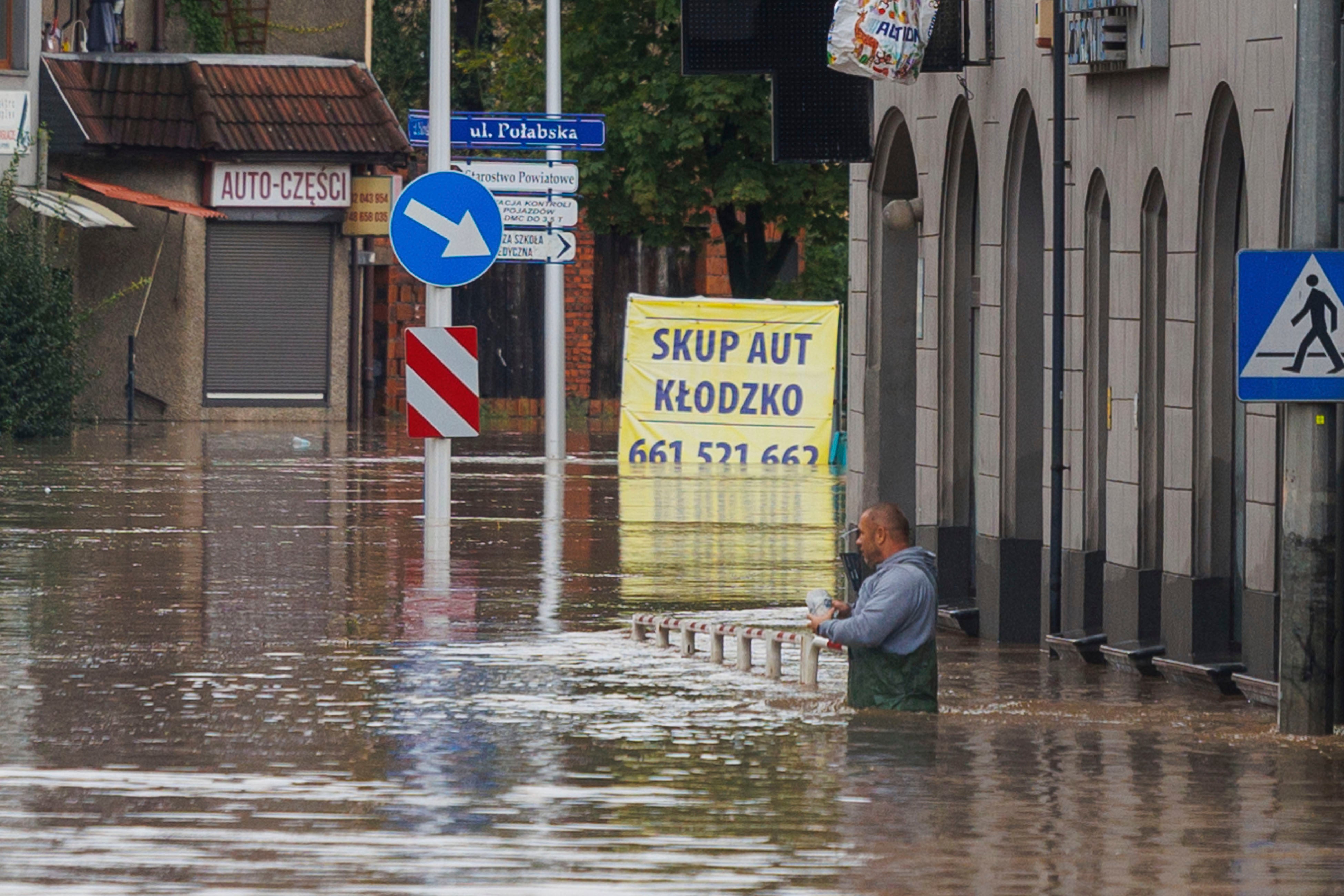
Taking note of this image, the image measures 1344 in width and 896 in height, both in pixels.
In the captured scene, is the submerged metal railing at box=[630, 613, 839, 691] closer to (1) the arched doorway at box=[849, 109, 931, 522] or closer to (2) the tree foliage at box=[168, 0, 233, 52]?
(1) the arched doorway at box=[849, 109, 931, 522]

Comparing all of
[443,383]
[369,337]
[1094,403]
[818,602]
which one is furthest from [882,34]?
[369,337]

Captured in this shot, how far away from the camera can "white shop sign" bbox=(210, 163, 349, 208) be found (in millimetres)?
40750

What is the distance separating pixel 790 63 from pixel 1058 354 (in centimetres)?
357

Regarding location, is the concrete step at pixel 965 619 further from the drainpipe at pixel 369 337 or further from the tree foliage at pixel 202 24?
the drainpipe at pixel 369 337

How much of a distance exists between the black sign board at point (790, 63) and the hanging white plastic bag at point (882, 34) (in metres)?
1.74

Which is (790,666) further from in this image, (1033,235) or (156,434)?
(156,434)

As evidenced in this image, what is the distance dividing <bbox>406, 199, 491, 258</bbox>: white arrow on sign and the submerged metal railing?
434 centimetres

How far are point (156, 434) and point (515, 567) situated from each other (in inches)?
739

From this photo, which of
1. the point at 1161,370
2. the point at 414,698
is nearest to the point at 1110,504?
the point at 1161,370

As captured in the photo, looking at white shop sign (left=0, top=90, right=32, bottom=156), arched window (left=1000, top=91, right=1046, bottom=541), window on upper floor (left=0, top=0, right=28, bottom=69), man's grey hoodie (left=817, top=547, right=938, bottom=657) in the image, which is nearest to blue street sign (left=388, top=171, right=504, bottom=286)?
arched window (left=1000, top=91, right=1046, bottom=541)

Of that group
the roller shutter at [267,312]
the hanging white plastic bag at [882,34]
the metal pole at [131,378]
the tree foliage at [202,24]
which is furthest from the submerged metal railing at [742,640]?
the tree foliage at [202,24]

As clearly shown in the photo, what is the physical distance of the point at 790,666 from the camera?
45.3ft

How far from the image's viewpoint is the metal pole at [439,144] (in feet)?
62.8

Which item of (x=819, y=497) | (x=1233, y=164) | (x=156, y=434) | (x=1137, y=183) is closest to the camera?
(x=1233, y=164)
